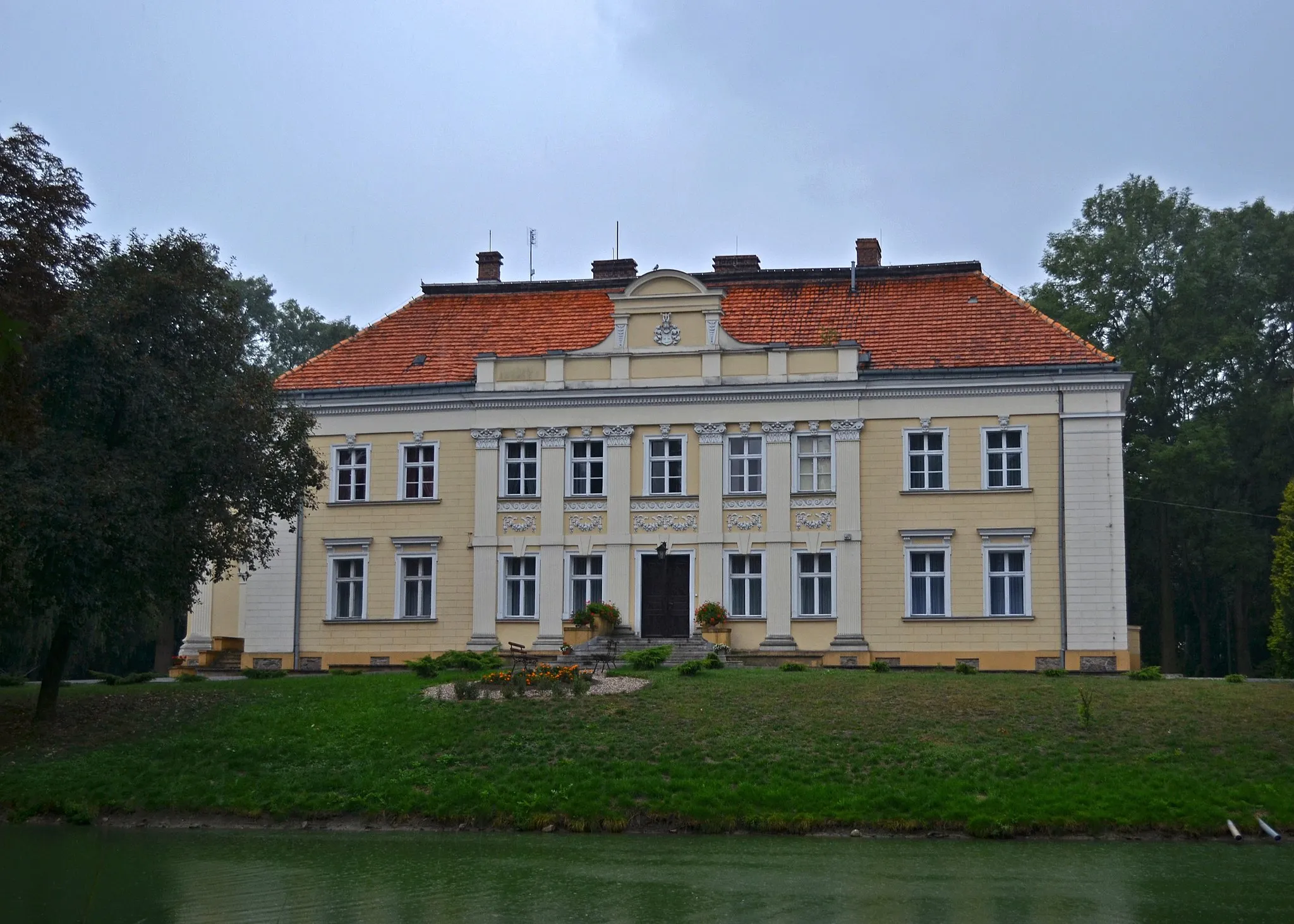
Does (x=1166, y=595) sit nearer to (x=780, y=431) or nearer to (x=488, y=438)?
(x=780, y=431)

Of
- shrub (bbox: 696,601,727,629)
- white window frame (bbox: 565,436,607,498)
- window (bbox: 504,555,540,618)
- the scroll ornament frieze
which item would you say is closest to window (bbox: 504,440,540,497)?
white window frame (bbox: 565,436,607,498)

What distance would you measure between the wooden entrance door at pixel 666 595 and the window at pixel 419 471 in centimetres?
636

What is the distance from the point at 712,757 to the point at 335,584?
17932mm

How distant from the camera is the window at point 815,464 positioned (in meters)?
39.3

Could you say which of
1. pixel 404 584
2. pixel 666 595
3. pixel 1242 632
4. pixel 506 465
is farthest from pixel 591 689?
pixel 1242 632

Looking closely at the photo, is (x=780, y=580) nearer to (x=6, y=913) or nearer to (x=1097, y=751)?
(x=1097, y=751)

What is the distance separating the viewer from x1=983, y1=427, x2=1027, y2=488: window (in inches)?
1513

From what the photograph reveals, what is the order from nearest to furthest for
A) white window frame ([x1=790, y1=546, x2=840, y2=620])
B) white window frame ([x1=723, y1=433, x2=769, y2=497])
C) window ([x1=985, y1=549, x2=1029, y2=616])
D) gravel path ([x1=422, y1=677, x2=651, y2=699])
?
1. gravel path ([x1=422, y1=677, x2=651, y2=699])
2. window ([x1=985, y1=549, x2=1029, y2=616])
3. white window frame ([x1=790, y1=546, x2=840, y2=620])
4. white window frame ([x1=723, y1=433, x2=769, y2=497])

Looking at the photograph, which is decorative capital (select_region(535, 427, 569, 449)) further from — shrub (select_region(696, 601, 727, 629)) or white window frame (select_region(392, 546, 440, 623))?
shrub (select_region(696, 601, 727, 629))

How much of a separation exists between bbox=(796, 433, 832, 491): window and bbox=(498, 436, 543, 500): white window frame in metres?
6.77

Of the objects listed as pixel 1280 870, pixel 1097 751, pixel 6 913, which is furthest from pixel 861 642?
pixel 6 913

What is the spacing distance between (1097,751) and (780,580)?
A: 13.4 m

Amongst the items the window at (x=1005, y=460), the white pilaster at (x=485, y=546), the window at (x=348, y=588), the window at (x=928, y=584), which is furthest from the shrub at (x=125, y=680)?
the window at (x=1005, y=460)

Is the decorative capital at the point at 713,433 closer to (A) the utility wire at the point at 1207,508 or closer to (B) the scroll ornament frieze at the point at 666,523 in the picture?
(B) the scroll ornament frieze at the point at 666,523
